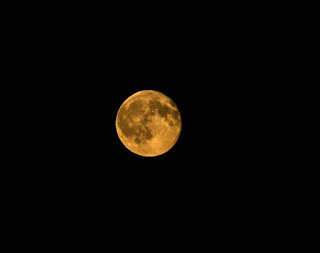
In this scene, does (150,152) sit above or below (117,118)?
below

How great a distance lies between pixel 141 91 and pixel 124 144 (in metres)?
1.06

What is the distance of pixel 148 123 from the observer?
359 centimetres

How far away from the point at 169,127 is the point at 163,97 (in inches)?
23.9

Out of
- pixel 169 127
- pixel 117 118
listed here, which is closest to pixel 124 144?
pixel 117 118

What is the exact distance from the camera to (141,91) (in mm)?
4070

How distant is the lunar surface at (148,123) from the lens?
143 inches

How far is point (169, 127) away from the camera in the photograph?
3.77 m

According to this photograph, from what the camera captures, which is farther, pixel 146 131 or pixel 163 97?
pixel 163 97

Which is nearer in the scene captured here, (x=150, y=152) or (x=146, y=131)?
(x=146, y=131)

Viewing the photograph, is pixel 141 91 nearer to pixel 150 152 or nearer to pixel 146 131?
pixel 146 131

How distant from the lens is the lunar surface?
11.9 ft

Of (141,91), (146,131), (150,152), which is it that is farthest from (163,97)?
(150,152)

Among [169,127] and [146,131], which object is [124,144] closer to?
[146,131]

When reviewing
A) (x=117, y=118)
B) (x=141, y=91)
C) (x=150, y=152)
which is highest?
(x=141, y=91)
